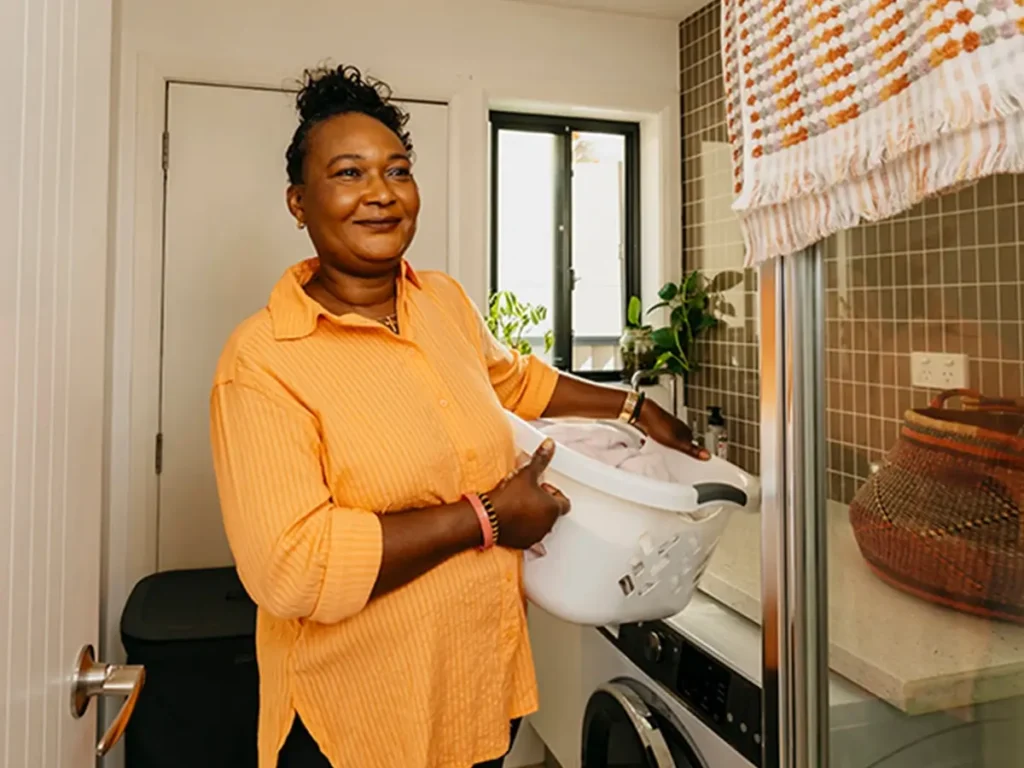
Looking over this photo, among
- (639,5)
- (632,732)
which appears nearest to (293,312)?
(632,732)

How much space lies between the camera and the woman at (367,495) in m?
0.87

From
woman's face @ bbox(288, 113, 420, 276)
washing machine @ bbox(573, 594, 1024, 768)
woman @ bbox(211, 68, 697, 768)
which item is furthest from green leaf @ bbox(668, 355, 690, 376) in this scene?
woman's face @ bbox(288, 113, 420, 276)

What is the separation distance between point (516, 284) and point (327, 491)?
158 centimetres

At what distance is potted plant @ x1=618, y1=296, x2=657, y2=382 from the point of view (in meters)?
2.33

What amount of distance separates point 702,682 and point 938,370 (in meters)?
0.64

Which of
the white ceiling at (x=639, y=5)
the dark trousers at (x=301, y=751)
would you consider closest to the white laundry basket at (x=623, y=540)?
the dark trousers at (x=301, y=751)

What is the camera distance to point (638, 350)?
2338 mm

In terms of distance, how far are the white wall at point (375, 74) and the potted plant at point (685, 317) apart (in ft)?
0.32

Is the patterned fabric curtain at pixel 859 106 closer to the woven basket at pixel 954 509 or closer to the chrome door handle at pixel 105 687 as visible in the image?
the woven basket at pixel 954 509

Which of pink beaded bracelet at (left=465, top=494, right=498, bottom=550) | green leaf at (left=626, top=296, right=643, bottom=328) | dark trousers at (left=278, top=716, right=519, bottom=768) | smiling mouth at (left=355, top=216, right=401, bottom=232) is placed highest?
green leaf at (left=626, top=296, right=643, bottom=328)

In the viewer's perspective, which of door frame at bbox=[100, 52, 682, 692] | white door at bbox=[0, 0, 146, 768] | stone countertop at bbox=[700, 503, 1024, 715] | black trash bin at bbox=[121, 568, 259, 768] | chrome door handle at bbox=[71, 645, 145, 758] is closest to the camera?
white door at bbox=[0, 0, 146, 768]

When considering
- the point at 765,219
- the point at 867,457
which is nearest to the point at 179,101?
the point at 765,219

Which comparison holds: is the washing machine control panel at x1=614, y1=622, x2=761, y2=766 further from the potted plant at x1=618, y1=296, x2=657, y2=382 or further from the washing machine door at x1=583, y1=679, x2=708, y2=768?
the potted plant at x1=618, y1=296, x2=657, y2=382

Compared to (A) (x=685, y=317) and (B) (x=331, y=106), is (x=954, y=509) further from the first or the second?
(A) (x=685, y=317)
